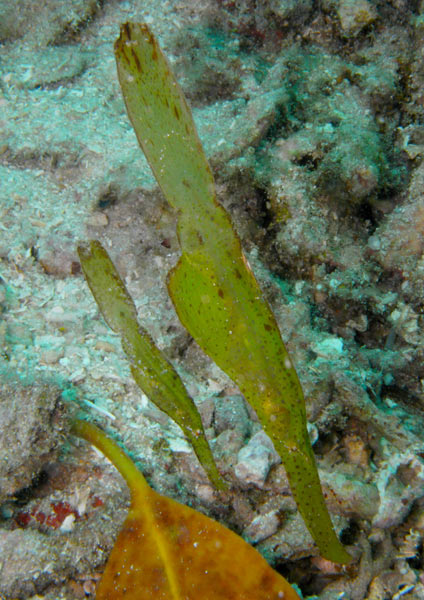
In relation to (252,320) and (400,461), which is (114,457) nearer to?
(252,320)

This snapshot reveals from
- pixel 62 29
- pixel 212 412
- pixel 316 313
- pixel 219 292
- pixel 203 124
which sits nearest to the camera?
pixel 219 292

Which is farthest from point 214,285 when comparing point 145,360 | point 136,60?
point 136,60

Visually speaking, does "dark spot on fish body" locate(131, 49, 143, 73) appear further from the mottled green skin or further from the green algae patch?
the green algae patch

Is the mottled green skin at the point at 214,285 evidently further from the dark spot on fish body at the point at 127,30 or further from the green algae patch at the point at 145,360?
the green algae patch at the point at 145,360

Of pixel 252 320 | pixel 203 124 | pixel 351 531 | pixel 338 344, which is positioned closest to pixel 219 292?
pixel 252 320

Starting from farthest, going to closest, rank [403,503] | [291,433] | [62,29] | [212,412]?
[62,29] < [212,412] < [403,503] < [291,433]

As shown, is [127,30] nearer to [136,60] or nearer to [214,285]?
[136,60]
